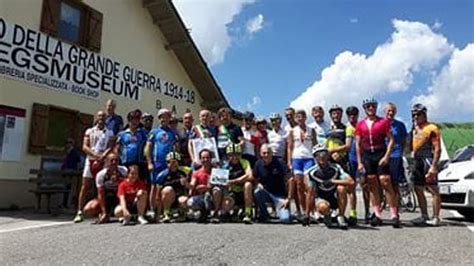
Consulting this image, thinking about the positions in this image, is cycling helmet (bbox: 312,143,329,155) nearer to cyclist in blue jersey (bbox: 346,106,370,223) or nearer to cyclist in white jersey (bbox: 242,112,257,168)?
cyclist in blue jersey (bbox: 346,106,370,223)

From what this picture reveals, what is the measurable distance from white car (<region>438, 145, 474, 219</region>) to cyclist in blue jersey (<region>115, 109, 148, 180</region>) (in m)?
5.58

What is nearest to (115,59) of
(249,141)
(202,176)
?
(249,141)

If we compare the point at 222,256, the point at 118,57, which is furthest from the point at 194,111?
the point at 222,256

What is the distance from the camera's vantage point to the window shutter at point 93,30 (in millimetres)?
13055

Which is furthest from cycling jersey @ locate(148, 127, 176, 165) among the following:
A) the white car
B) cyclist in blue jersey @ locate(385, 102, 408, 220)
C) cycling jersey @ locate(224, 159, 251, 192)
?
the white car

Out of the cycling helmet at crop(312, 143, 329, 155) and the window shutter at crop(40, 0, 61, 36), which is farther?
the window shutter at crop(40, 0, 61, 36)

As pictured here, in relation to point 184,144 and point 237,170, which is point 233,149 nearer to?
point 237,170

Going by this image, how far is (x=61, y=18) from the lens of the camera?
41.0ft

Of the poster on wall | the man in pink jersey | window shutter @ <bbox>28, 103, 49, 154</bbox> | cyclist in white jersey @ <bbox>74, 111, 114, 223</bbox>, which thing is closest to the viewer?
the man in pink jersey

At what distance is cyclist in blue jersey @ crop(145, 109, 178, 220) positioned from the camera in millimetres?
8359

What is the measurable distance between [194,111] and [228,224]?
34.6ft

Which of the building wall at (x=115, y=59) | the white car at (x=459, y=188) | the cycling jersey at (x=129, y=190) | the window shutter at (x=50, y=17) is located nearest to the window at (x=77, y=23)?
the window shutter at (x=50, y=17)

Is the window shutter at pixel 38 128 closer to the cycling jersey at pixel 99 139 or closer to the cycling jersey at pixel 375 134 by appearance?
the cycling jersey at pixel 99 139

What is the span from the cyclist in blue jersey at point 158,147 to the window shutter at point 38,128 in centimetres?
410
